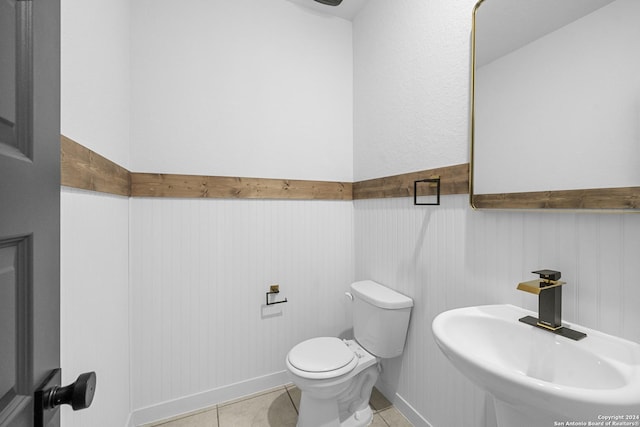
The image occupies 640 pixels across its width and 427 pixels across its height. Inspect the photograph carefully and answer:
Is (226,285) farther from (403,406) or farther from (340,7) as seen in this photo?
(340,7)

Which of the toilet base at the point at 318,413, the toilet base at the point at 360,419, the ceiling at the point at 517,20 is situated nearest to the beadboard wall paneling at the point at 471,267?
the toilet base at the point at 360,419

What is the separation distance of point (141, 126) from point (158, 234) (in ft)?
2.02

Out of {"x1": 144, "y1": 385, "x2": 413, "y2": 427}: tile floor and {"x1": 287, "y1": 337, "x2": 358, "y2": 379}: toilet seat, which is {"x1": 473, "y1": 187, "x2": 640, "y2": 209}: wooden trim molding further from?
{"x1": 144, "y1": 385, "x2": 413, "y2": 427}: tile floor

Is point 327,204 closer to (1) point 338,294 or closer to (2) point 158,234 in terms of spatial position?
(1) point 338,294

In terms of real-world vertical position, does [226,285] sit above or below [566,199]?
below

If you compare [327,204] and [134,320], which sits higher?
[327,204]

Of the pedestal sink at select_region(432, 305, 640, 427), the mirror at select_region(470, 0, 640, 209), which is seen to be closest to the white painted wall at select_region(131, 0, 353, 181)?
the mirror at select_region(470, 0, 640, 209)

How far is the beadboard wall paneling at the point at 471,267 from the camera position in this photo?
0.86m

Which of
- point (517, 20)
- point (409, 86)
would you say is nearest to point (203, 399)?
point (409, 86)

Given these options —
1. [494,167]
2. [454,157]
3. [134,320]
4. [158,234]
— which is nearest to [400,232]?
[454,157]

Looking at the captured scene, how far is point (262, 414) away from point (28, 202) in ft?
5.75

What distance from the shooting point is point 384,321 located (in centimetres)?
157

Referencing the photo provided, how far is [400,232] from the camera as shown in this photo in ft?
5.52

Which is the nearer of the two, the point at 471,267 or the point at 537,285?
the point at 537,285
